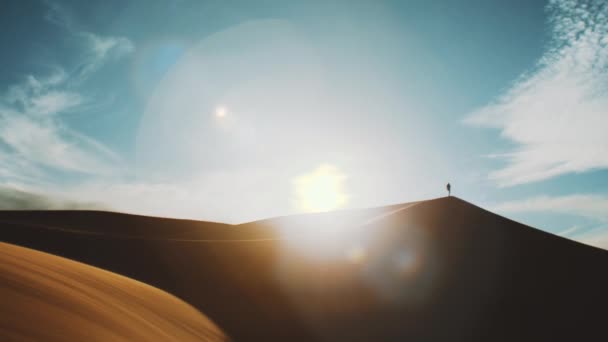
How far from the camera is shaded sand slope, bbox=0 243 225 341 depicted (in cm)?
262

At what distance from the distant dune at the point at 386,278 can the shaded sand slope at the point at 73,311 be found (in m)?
2.73

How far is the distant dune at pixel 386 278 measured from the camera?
10.3 m

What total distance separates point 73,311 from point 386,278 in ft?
40.0

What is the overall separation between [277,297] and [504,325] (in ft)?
23.1

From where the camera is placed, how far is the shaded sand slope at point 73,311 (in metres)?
2.62

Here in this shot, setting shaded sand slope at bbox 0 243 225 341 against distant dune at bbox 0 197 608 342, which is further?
distant dune at bbox 0 197 608 342

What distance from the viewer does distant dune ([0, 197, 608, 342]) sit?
10.3 m

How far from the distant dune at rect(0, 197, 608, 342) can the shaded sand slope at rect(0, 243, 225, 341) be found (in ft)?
8.97

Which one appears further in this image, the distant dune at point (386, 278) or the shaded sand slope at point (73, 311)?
the distant dune at point (386, 278)

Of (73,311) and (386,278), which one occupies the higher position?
(73,311)

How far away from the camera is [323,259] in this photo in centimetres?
1523

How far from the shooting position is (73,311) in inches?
132

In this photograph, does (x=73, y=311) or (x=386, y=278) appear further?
(x=386, y=278)

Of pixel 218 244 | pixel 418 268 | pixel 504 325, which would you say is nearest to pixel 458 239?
pixel 418 268
